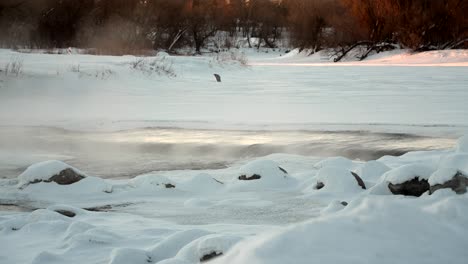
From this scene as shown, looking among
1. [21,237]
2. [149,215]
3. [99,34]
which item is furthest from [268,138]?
[99,34]

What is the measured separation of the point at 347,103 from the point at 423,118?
3080mm

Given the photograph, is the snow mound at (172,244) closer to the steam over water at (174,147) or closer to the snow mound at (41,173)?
the snow mound at (41,173)

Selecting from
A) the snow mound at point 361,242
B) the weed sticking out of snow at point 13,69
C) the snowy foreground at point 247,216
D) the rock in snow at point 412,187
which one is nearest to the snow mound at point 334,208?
the snowy foreground at point 247,216

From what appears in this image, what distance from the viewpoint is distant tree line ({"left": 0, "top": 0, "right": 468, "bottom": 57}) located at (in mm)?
33000

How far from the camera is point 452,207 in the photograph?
128 inches

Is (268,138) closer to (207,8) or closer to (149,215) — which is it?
(149,215)

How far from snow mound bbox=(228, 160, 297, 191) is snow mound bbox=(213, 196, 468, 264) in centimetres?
371

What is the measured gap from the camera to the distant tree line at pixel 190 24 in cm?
3300

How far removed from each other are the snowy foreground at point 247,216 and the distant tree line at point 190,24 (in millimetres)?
20245

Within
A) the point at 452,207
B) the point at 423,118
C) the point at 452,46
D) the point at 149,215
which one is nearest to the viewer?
the point at 452,207

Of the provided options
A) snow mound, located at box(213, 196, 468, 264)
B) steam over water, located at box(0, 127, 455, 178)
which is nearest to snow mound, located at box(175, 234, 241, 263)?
snow mound, located at box(213, 196, 468, 264)

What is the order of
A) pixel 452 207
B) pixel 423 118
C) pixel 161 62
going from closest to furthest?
pixel 452 207
pixel 423 118
pixel 161 62

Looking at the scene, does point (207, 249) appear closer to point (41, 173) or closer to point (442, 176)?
point (442, 176)

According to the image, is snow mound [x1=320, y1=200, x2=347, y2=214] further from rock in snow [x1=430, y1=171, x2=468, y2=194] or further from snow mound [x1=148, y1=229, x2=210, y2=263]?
snow mound [x1=148, y1=229, x2=210, y2=263]
